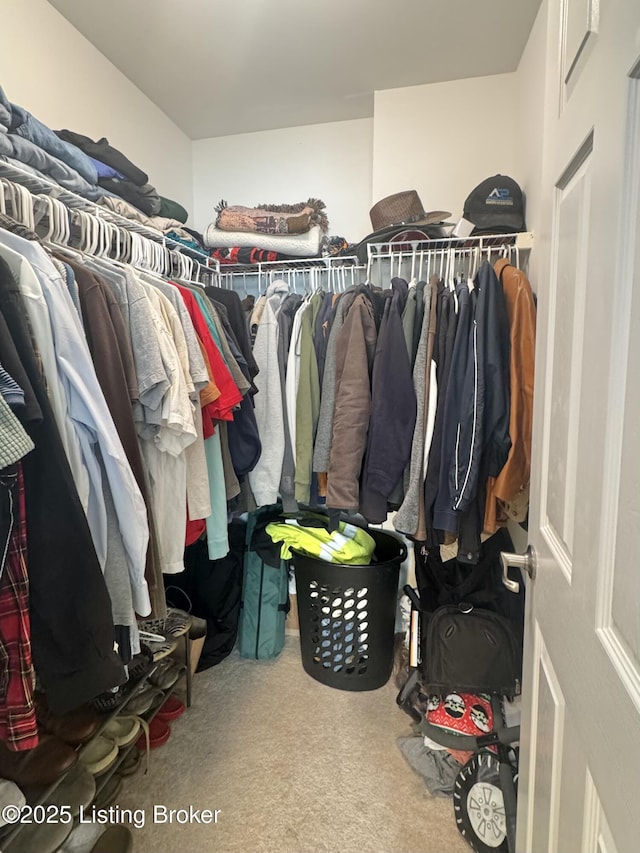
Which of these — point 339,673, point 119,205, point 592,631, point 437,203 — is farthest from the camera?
point 437,203

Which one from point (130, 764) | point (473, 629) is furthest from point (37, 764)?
point (473, 629)

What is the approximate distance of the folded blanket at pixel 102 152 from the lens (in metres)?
1.46

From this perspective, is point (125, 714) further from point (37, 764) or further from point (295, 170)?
point (295, 170)

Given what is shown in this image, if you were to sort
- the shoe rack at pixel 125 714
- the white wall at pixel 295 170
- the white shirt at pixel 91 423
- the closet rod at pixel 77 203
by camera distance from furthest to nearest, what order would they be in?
the white wall at pixel 295 170, the closet rod at pixel 77 203, the shoe rack at pixel 125 714, the white shirt at pixel 91 423

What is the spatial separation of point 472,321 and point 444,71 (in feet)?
4.30

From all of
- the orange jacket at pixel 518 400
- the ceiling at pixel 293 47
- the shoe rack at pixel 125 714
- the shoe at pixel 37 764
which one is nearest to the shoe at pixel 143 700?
the shoe rack at pixel 125 714

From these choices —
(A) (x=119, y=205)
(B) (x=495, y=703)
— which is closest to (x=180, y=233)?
(A) (x=119, y=205)

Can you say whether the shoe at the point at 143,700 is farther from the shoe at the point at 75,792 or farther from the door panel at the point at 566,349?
the door panel at the point at 566,349

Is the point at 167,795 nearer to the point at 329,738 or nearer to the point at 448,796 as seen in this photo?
the point at 329,738

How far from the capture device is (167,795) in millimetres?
1344

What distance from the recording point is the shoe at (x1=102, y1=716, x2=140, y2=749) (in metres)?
1.32

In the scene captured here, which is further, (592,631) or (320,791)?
(320,791)

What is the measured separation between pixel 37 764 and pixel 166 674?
0.59 meters

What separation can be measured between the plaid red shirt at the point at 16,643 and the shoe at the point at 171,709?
100 cm
